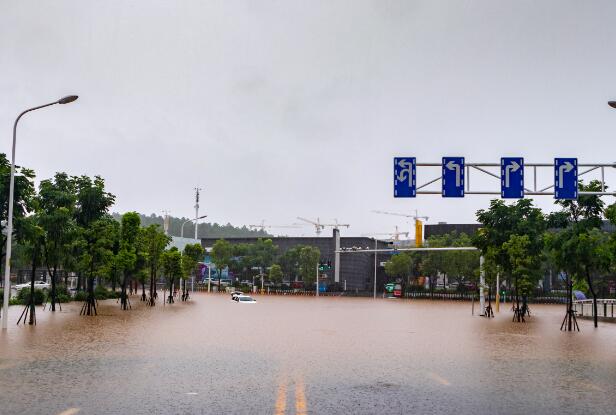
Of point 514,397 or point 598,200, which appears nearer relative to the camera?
point 514,397

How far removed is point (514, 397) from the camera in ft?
40.6

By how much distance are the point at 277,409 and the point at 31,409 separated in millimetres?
4034

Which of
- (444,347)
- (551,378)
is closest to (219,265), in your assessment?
(444,347)

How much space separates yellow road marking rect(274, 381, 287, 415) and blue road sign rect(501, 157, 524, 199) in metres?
20.2

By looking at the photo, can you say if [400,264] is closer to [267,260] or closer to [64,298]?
[267,260]

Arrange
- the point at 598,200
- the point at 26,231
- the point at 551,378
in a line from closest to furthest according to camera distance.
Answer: the point at 551,378 → the point at 26,231 → the point at 598,200

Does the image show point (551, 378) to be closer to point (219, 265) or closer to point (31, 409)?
point (31, 409)

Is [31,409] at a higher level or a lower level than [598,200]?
lower

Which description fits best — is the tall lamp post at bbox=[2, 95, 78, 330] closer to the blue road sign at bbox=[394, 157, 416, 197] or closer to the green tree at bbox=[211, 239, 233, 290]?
the blue road sign at bbox=[394, 157, 416, 197]

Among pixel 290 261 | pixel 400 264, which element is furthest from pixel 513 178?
pixel 290 261

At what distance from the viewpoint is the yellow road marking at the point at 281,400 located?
10727 mm

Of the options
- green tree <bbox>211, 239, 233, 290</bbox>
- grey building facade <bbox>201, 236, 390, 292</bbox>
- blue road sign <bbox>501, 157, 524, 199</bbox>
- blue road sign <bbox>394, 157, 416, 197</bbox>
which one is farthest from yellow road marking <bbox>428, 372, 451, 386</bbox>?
grey building facade <bbox>201, 236, 390, 292</bbox>

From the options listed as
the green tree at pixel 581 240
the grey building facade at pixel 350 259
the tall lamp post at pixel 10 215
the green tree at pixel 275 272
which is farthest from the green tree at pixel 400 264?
the tall lamp post at pixel 10 215

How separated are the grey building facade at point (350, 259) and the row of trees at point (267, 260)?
214 inches
